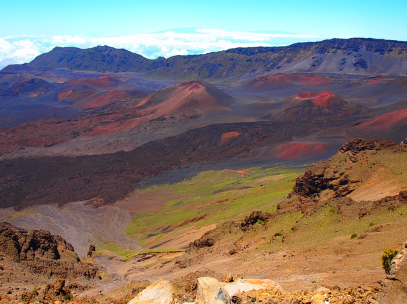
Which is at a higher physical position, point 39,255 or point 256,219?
point 256,219

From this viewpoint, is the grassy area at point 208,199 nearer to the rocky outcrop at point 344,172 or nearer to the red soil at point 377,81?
the rocky outcrop at point 344,172

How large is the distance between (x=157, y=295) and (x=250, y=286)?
301 cm

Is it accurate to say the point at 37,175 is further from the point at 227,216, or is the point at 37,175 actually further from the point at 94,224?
the point at 227,216

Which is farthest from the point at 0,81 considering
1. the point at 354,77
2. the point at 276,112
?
the point at 354,77

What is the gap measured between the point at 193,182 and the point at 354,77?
134 meters

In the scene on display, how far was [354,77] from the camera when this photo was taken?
171 metres

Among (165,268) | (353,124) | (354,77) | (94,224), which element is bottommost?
(94,224)

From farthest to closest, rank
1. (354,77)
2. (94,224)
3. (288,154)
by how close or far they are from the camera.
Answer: (354,77) < (288,154) < (94,224)

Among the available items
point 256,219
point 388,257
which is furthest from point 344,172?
point 388,257

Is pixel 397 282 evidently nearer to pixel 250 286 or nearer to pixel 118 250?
pixel 250 286

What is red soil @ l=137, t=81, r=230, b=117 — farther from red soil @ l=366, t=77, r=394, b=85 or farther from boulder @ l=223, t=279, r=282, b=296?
boulder @ l=223, t=279, r=282, b=296

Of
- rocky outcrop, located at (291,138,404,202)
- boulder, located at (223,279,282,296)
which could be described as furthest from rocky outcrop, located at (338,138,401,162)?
boulder, located at (223,279,282,296)

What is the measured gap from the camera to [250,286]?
1264 cm

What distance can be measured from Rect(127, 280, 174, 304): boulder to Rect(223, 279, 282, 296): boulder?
1.89m
